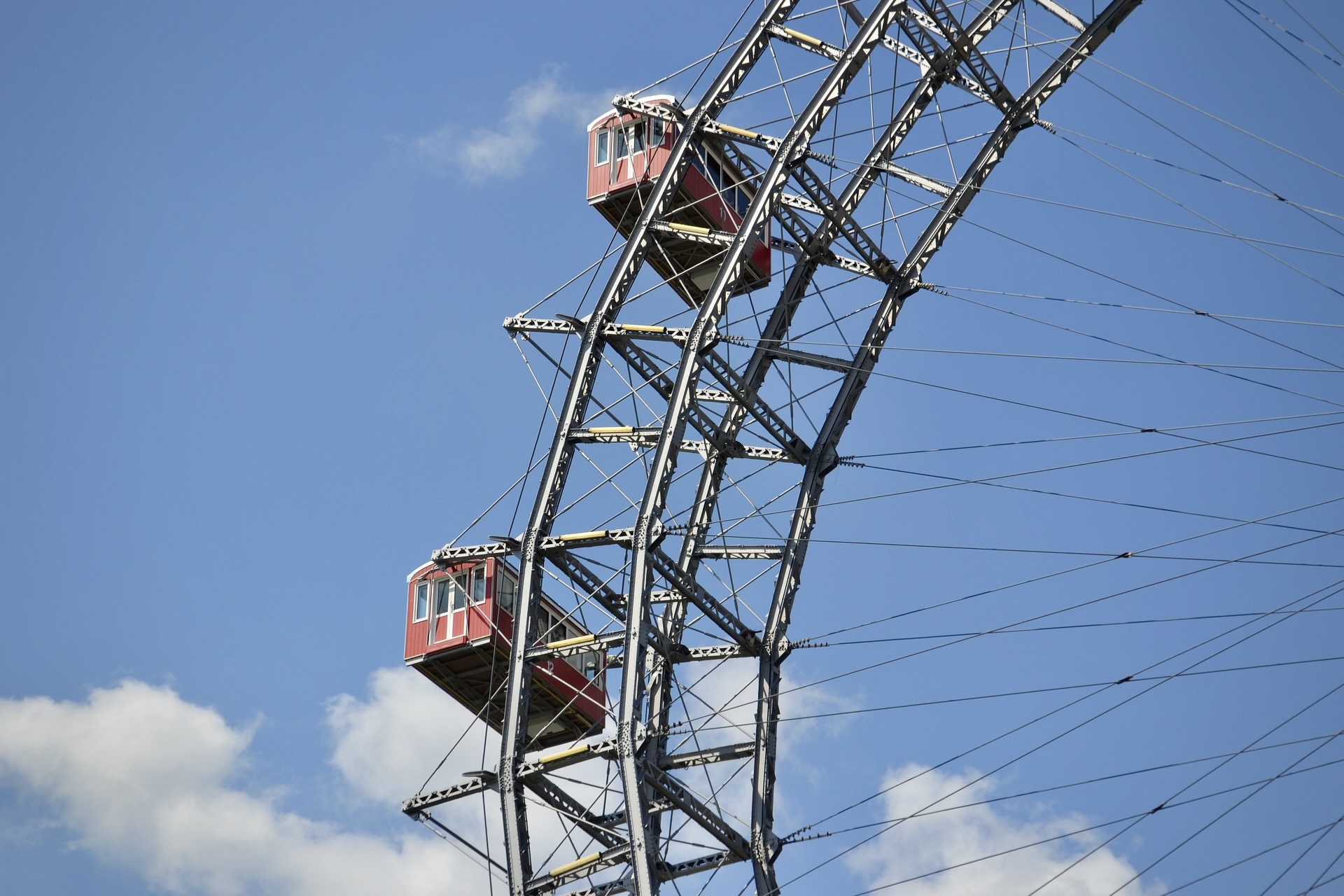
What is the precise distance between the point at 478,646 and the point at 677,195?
342 inches

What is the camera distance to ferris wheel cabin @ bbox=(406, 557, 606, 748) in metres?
32.0

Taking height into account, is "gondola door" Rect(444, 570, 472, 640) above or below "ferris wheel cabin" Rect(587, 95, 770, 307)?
below

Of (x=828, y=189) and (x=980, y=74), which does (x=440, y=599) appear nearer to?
(x=828, y=189)

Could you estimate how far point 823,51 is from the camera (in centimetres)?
2759

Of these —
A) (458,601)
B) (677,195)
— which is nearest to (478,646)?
(458,601)

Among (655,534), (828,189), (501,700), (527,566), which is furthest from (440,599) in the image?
(828,189)

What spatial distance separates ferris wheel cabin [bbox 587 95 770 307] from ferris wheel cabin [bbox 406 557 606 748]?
20.3ft

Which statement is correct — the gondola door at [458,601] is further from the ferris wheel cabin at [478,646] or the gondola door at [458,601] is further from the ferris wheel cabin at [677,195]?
the ferris wheel cabin at [677,195]

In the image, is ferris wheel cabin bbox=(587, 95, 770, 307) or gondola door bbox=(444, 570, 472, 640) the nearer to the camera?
ferris wheel cabin bbox=(587, 95, 770, 307)

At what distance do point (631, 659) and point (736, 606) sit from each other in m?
3.13

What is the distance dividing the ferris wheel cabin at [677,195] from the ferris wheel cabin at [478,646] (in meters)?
6.19

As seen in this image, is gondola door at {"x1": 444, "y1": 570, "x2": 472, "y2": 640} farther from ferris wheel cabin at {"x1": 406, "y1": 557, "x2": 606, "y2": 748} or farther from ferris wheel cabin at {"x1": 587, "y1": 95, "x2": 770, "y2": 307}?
ferris wheel cabin at {"x1": 587, "y1": 95, "x2": 770, "y2": 307}

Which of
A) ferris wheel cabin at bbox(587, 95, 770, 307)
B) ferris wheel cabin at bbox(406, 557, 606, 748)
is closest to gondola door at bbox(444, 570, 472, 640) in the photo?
ferris wheel cabin at bbox(406, 557, 606, 748)

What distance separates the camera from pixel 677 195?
29203 mm
